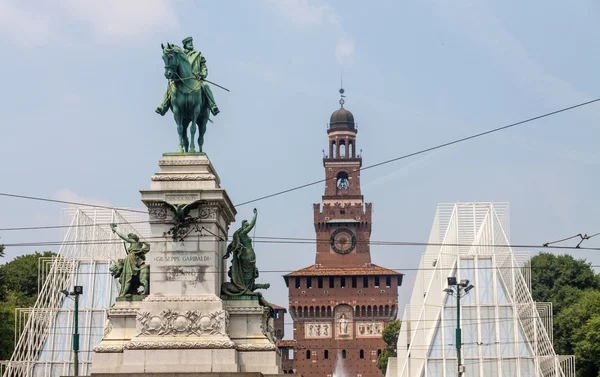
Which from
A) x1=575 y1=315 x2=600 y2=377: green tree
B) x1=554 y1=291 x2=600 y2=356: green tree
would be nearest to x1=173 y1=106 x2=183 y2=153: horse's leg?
x1=575 y1=315 x2=600 y2=377: green tree

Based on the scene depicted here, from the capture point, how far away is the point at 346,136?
644ft

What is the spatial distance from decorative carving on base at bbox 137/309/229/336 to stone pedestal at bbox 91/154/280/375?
37mm

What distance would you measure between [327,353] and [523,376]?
92922 millimetres

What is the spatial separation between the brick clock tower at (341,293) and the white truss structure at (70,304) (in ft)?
281

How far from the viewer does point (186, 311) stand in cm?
4938

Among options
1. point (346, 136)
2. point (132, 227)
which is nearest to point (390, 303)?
point (346, 136)

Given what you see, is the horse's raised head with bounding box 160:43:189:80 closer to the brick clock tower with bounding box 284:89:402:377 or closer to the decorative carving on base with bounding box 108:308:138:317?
the decorative carving on base with bounding box 108:308:138:317

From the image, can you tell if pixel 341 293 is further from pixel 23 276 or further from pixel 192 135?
pixel 192 135

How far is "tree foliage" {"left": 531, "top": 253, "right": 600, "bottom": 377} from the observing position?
96.6 meters

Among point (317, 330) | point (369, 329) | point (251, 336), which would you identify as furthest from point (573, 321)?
point (317, 330)

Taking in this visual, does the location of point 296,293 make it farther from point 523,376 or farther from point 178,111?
point 178,111

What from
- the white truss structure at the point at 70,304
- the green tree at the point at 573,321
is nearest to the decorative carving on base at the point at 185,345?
the white truss structure at the point at 70,304

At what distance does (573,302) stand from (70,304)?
142ft

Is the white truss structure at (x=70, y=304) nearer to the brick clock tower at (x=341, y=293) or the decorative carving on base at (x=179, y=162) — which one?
the decorative carving on base at (x=179, y=162)
